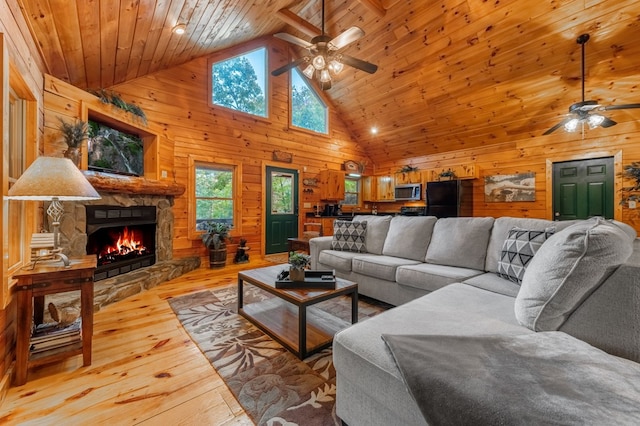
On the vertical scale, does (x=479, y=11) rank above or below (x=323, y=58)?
above

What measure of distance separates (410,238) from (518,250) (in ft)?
3.67

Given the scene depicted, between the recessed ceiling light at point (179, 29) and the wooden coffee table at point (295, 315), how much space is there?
3.00 meters

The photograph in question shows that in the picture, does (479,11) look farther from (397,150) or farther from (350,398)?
(350,398)

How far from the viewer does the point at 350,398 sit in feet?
4.02

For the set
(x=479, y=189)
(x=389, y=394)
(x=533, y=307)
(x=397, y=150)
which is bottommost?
(x=389, y=394)

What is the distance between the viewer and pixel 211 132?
502 centimetres

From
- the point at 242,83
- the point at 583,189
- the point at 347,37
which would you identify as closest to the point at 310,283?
the point at 347,37

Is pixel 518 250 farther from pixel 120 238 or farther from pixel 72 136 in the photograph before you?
pixel 120 238

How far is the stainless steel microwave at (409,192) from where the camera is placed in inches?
259

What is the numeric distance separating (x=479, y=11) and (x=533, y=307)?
14.4 ft

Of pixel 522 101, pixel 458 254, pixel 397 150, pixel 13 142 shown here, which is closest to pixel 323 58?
pixel 458 254

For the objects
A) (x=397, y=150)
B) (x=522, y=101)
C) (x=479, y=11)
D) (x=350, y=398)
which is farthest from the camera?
(x=397, y=150)

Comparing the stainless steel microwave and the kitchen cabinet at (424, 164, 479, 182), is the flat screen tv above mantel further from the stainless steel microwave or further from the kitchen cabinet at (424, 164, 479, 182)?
the kitchen cabinet at (424, 164, 479, 182)

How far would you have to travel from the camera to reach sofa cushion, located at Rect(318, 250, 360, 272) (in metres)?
3.21
